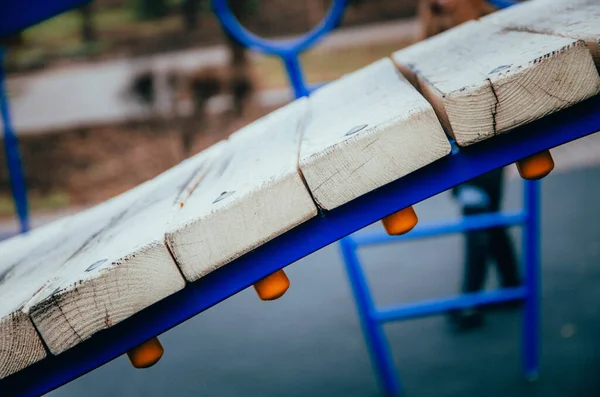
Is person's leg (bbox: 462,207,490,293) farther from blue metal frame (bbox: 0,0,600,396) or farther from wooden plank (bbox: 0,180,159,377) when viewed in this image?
blue metal frame (bbox: 0,0,600,396)

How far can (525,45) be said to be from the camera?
89 cm

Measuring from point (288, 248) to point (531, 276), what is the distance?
4.47ft

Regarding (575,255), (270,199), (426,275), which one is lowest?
(575,255)

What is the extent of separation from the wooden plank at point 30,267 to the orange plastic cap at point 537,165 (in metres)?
0.75

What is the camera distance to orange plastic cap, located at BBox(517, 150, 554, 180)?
91cm

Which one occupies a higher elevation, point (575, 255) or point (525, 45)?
point (525, 45)

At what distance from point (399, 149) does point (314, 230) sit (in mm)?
177

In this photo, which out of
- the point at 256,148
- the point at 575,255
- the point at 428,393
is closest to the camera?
the point at 256,148

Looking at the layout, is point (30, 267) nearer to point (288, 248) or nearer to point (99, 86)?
point (288, 248)

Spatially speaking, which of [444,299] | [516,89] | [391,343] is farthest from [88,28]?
[516,89]

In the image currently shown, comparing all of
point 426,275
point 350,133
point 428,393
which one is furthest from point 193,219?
point 426,275

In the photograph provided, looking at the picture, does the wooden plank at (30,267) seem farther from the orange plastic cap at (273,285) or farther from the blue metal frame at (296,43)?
the blue metal frame at (296,43)

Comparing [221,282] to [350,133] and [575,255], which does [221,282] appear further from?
[575,255]

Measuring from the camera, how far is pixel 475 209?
7.13 ft
